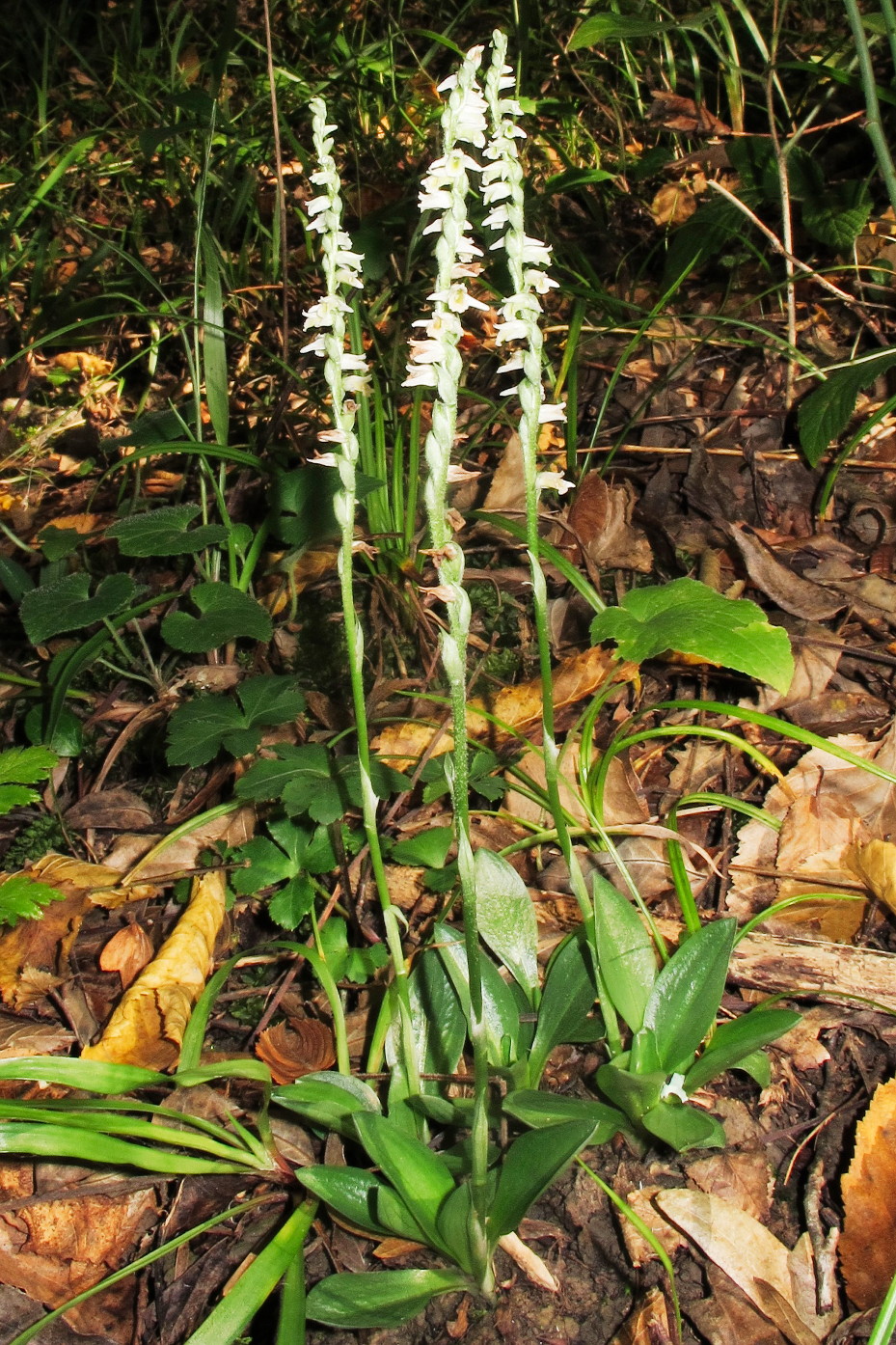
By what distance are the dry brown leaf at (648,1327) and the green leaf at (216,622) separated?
144 centimetres

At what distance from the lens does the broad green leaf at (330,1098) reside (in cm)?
152

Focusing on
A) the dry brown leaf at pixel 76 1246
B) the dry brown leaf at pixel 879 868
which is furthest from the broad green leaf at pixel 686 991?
the dry brown leaf at pixel 76 1246

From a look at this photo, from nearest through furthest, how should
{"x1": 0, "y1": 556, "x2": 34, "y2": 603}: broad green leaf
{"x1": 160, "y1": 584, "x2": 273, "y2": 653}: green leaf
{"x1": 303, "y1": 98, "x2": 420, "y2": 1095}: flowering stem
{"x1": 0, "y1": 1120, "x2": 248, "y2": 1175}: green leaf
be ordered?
{"x1": 303, "y1": 98, "x2": 420, "y2": 1095}: flowering stem, {"x1": 0, "y1": 1120, "x2": 248, "y2": 1175}: green leaf, {"x1": 160, "y1": 584, "x2": 273, "y2": 653}: green leaf, {"x1": 0, "y1": 556, "x2": 34, "y2": 603}: broad green leaf

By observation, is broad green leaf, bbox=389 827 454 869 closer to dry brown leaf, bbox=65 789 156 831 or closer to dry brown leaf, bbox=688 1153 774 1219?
dry brown leaf, bbox=688 1153 774 1219

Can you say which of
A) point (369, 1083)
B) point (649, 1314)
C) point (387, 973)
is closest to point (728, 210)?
point (387, 973)

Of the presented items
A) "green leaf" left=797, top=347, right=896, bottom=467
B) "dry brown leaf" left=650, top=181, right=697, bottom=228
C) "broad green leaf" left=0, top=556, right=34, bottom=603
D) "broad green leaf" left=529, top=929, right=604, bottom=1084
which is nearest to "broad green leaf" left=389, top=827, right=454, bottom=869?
"broad green leaf" left=529, top=929, right=604, bottom=1084

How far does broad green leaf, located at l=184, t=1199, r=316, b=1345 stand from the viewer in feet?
4.45

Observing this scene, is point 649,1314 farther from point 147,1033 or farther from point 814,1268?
point 147,1033

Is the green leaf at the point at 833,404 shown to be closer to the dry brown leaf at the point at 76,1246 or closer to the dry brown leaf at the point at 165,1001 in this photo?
the dry brown leaf at the point at 165,1001

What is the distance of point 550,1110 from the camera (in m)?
1.45

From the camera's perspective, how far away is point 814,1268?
1447mm

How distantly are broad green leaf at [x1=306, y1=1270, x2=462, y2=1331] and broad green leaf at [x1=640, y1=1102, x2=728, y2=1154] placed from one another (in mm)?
379

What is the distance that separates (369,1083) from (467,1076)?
8.2 inches

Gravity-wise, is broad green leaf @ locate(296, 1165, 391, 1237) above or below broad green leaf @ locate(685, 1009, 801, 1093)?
below
